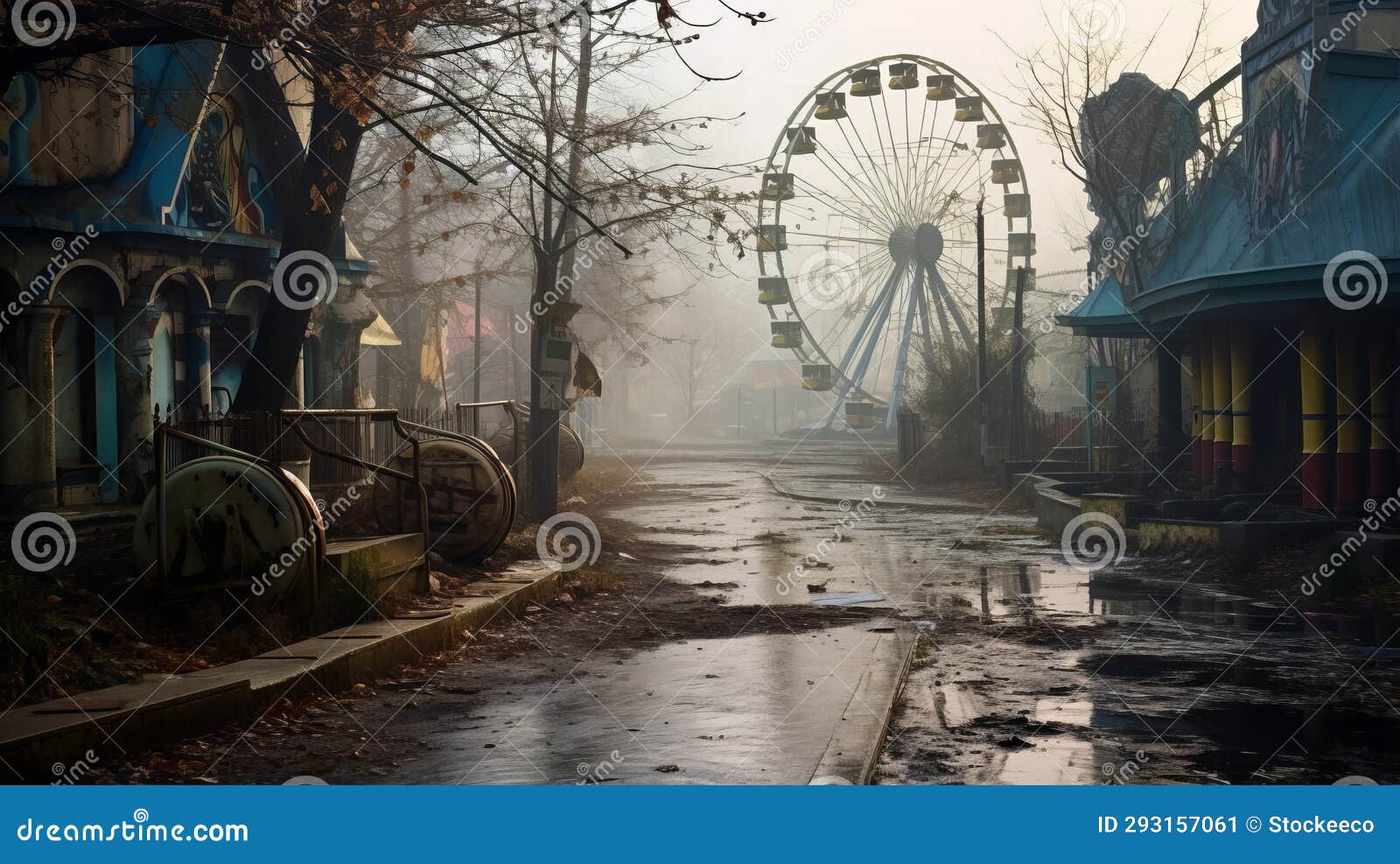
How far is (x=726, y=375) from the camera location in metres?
136

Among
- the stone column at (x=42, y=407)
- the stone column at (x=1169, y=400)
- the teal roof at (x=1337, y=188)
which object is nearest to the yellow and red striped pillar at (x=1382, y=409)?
the teal roof at (x=1337, y=188)

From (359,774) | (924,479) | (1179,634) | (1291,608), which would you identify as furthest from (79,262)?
(924,479)

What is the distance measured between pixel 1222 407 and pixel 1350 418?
16.7 ft

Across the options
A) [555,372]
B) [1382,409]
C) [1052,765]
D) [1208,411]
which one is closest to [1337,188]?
[1208,411]

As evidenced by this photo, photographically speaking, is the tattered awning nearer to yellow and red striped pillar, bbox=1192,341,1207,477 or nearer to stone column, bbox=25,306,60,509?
stone column, bbox=25,306,60,509

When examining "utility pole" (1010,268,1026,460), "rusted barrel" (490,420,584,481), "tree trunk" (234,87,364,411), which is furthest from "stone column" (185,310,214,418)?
"utility pole" (1010,268,1026,460)

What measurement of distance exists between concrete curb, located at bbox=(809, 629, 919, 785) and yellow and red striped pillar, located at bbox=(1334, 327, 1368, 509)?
8.96 metres

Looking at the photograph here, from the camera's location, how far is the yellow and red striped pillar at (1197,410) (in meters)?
24.1

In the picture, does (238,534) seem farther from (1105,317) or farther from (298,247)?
(1105,317)

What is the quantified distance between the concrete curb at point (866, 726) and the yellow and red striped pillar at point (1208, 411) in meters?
14.1

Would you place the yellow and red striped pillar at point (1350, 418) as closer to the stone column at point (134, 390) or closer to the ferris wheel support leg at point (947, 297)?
the stone column at point (134, 390)

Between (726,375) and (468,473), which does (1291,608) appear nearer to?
(468,473)

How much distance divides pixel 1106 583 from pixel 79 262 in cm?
1080

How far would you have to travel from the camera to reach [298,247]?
1433cm
